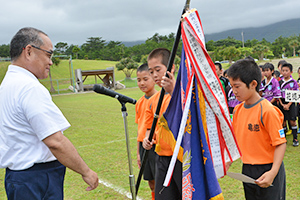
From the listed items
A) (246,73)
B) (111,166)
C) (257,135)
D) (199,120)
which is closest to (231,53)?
(111,166)

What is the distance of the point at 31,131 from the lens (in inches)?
78.4

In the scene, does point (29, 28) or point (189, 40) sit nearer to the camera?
point (189, 40)

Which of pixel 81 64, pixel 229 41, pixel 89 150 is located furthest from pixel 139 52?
pixel 89 150

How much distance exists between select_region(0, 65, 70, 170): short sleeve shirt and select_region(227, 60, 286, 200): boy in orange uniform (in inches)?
63.0

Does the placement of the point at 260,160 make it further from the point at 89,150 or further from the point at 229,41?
the point at 229,41

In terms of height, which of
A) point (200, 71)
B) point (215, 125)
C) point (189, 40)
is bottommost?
point (215, 125)

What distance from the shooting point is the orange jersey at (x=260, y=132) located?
224 centimetres

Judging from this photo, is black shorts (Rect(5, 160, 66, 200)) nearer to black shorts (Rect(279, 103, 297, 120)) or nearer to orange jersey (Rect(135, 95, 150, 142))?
orange jersey (Rect(135, 95, 150, 142))

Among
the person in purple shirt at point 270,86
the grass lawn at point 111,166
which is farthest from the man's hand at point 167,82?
the person in purple shirt at point 270,86

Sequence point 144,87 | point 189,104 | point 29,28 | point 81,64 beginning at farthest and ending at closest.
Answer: point 81,64 → point 144,87 → point 29,28 → point 189,104

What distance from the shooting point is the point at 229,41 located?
108375 millimetres

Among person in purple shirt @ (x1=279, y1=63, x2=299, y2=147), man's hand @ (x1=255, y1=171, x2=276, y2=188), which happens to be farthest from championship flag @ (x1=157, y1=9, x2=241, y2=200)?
person in purple shirt @ (x1=279, y1=63, x2=299, y2=147)

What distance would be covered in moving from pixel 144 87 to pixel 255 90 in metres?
1.43

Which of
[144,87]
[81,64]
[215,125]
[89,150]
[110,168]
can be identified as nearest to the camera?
[215,125]
